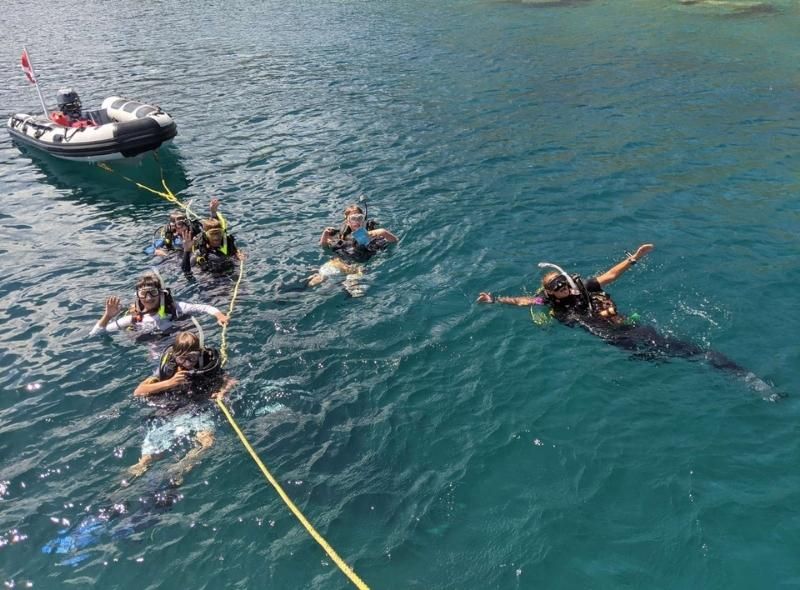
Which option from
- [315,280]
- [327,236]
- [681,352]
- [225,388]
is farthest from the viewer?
[327,236]

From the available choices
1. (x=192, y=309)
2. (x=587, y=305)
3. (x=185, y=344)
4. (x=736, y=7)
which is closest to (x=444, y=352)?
(x=587, y=305)

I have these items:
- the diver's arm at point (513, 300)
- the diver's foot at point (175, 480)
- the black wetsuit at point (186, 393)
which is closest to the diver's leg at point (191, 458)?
the diver's foot at point (175, 480)

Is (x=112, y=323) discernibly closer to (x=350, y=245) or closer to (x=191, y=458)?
(x=191, y=458)

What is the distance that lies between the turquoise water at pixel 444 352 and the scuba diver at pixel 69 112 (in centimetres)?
160

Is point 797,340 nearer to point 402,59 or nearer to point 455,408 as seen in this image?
point 455,408

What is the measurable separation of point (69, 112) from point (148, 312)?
12958mm

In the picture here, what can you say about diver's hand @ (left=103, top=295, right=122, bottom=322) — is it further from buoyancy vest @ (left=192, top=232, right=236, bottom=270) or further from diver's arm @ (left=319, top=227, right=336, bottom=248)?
diver's arm @ (left=319, top=227, right=336, bottom=248)

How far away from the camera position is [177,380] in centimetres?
852

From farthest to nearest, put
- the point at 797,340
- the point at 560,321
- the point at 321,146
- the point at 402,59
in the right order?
the point at 402,59
the point at 321,146
the point at 560,321
the point at 797,340

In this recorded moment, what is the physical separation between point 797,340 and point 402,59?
80.1ft

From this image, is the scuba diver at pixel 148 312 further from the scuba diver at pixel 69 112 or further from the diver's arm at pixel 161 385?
the scuba diver at pixel 69 112

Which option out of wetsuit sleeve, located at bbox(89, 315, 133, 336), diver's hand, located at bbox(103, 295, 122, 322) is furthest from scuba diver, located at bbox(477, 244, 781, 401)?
diver's hand, located at bbox(103, 295, 122, 322)

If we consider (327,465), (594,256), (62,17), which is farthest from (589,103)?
(62,17)

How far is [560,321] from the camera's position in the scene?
10117 mm
